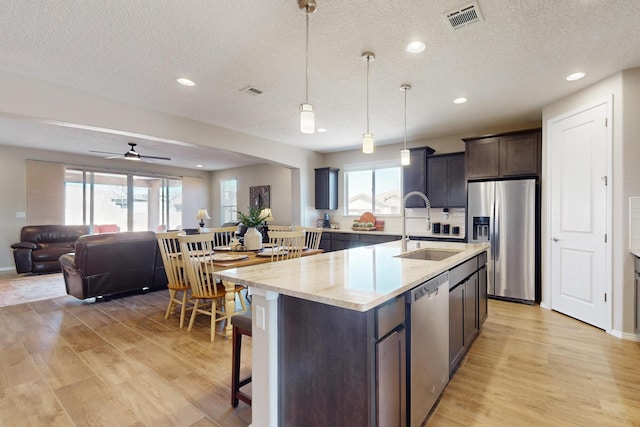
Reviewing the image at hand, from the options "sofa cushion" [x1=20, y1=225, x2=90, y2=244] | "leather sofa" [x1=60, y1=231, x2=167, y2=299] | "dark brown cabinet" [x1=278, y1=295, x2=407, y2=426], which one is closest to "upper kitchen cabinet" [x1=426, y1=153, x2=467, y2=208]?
"dark brown cabinet" [x1=278, y1=295, x2=407, y2=426]

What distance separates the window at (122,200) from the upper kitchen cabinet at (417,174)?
23.3 ft

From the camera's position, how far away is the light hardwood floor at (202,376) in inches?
73.2

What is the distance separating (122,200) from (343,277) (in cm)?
862

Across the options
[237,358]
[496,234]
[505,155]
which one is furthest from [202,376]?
[505,155]

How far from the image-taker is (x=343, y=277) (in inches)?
65.0

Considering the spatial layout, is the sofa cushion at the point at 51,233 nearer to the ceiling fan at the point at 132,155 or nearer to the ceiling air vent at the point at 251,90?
the ceiling fan at the point at 132,155

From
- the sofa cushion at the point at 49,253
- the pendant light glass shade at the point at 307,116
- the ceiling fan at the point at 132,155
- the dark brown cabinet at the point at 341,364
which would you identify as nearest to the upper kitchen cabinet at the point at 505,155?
the pendant light glass shade at the point at 307,116

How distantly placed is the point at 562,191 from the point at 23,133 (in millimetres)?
8682

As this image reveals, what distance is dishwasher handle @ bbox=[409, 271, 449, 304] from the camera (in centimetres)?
159

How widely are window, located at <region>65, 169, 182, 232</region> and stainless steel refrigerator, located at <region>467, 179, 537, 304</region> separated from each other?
27.2 ft

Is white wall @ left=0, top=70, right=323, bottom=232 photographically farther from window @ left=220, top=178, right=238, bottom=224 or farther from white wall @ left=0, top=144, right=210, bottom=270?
white wall @ left=0, top=144, right=210, bottom=270

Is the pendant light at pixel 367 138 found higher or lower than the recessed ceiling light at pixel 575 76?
lower

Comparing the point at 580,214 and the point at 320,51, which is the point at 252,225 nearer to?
the point at 320,51

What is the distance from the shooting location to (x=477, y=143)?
4559 millimetres
